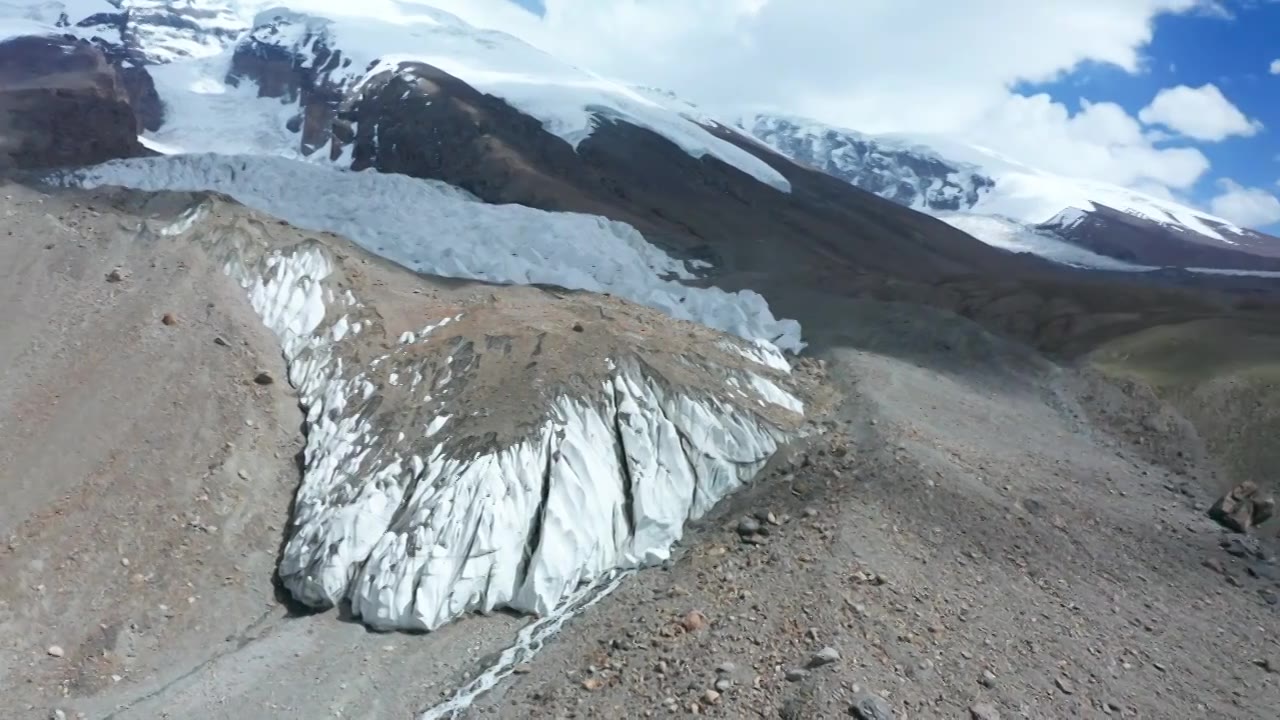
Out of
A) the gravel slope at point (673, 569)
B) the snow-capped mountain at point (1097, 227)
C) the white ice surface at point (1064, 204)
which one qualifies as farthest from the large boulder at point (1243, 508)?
the white ice surface at point (1064, 204)

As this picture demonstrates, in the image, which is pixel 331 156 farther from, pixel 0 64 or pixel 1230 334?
pixel 1230 334

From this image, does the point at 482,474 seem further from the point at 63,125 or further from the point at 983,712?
the point at 63,125

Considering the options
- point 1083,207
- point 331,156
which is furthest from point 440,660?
point 1083,207

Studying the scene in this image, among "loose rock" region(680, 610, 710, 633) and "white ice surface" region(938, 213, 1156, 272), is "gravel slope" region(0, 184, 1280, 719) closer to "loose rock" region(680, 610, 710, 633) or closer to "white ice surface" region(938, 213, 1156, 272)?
"loose rock" region(680, 610, 710, 633)

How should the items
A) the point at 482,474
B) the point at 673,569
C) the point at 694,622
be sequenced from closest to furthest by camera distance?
the point at 694,622 → the point at 673,569 → the point at 482,474

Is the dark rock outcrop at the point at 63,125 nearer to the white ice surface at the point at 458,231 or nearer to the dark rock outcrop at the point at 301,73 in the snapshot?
the white ice surface at the point at 458,231

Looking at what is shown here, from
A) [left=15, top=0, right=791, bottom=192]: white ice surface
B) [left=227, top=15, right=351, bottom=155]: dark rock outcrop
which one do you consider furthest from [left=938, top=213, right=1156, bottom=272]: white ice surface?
[left=227, top=15, right=351, bottom=155]: dark rock outcrop

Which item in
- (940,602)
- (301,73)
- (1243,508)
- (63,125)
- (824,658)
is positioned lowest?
(63,125)

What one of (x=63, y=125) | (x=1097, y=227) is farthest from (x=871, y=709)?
(x=1097, y=227)
